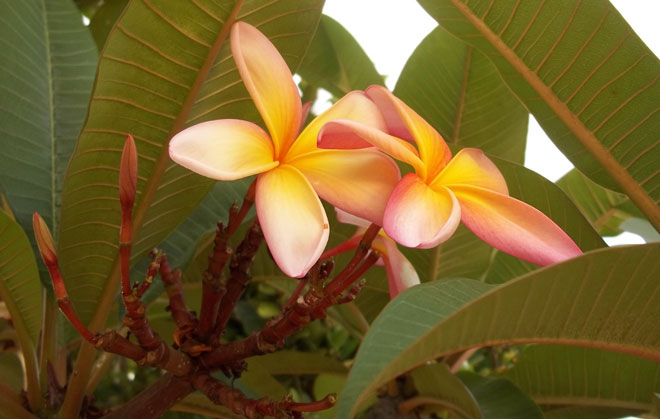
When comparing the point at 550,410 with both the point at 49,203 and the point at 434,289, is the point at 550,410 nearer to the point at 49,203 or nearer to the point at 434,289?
the point at 434,289

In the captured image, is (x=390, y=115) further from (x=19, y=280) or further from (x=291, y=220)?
(x=19, y=280)

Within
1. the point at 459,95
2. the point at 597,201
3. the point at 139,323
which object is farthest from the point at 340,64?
the point at 139,323

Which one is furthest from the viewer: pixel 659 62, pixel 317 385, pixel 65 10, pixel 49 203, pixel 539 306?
pixel 317 385

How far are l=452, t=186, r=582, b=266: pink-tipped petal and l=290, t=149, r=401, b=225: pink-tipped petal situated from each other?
0.06 metres

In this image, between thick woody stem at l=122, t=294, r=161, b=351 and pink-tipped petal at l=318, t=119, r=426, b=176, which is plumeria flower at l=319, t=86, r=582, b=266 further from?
thick woody stem at l=122, t=294, r=161, b=351

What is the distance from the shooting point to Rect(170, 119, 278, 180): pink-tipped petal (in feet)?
1.29

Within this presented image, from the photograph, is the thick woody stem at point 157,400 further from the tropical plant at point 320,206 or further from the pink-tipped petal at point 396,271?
the pink-tipped petal at point 396,271

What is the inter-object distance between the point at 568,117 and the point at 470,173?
0.23 meters

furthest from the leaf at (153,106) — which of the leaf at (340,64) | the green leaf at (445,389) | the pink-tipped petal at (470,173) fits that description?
the leaf at (340,64)

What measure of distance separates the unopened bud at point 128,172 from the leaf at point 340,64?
0.69 m

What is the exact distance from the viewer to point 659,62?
621mm

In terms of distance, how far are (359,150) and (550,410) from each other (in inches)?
25.3

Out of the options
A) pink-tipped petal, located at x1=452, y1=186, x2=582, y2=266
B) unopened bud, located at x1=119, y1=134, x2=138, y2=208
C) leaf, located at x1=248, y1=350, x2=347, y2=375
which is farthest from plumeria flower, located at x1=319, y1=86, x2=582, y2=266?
leaf, located at x1=248, y1=350, x2=347, y2=375

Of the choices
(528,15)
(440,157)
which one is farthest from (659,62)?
(440,157)
